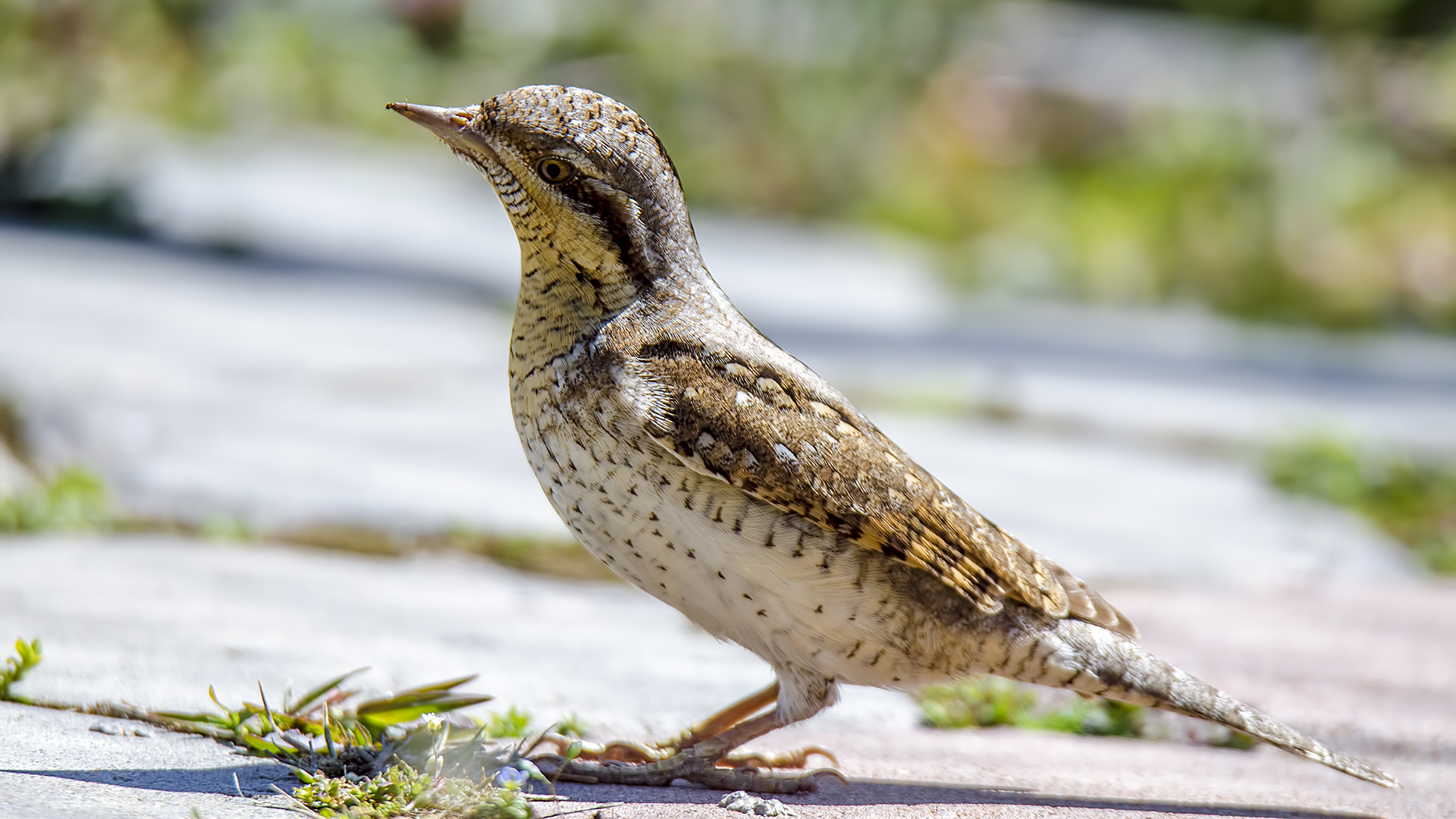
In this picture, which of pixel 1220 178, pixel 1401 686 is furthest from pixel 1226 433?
pixel 1220 178

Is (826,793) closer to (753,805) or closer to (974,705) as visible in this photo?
(753,805)

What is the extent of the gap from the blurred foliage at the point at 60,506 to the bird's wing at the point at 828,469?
6.86 feet

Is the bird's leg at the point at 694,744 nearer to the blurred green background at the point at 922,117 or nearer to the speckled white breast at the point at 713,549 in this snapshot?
the speckled white breast at the point at 713,549

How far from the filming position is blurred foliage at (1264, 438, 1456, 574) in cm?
536

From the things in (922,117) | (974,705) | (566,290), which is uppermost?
(922,117)

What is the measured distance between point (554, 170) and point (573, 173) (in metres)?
0.04

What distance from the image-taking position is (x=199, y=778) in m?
2.29

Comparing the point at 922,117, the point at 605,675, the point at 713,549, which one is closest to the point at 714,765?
the point at 713,549

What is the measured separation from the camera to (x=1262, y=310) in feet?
31.9

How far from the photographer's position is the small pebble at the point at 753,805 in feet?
7.54

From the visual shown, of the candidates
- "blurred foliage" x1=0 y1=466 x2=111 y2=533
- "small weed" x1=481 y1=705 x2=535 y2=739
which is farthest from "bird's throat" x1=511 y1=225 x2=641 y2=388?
"blurred foliage" x1=0 y1=466 x2=111 y2=533

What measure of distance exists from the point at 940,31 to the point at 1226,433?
7281 millimetres

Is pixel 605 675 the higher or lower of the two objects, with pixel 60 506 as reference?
higher

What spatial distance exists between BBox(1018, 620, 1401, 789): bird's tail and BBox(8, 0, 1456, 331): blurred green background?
7354 mm
